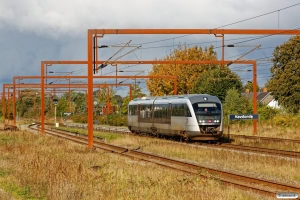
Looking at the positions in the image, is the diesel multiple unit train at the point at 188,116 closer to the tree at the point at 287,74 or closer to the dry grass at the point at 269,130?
the dry grass at the point at 269,130

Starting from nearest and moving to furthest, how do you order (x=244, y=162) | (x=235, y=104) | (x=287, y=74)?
1. (x=244, y=162)
2. (x=235, y=104)
3. (x=287, y=74)

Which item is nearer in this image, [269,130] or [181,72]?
[269,130]

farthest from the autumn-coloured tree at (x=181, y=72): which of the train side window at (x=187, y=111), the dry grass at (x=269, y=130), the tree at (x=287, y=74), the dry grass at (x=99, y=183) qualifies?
the dry grass at (x=99, y=183)

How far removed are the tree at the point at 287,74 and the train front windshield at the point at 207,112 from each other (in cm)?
3870

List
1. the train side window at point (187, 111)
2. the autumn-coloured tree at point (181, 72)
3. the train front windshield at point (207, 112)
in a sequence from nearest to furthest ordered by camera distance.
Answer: the train front windshield at point (207, 112), the train side window at point (187, 111), the autumn-coloured tree at point (181, 72)

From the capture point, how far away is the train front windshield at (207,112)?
3153cm

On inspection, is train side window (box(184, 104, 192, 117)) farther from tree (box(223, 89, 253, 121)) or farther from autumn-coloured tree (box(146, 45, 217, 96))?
autumn-coloured tree (box(146, 45, 217, 96))

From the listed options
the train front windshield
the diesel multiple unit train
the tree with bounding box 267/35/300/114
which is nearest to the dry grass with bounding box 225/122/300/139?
the train front windshield

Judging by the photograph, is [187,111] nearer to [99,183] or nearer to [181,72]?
[99,183]

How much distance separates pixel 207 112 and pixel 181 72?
45630 mm

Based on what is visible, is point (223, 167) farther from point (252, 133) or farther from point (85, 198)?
point (252, 133)

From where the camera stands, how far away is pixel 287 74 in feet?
237

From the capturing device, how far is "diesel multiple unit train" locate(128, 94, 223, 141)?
104 feet

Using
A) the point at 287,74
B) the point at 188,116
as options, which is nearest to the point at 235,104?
the point at 188,116
